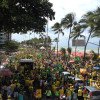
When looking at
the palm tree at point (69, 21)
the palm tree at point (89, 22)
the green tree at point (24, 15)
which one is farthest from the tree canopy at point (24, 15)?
the palm tree at point (69, 21)

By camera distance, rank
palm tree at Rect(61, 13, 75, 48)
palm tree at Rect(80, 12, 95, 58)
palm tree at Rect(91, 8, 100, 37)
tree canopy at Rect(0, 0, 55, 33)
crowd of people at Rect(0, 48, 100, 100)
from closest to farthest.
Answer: crowd of people at Rect(0, 48, 100, 100), tree canopy at Rect(0, 0, 55, 33), palm tree at Rect(91, 8, 100, 37), palm tree at Rect(80, 12, 95, 58), palm tree at Rect(61, 13, 75, 48)

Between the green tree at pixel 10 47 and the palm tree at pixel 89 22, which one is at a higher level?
the palm tree at pixel 89 22

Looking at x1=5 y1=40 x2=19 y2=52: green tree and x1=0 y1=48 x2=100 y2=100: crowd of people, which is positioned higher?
x1=5 y1=40 x2=19 y2=52: green tree

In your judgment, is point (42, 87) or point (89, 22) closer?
point (42, 87)

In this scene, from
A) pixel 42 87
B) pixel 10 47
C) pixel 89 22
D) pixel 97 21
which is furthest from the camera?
pixel 10 47

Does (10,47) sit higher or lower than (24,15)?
lower

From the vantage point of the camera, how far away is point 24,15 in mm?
41281

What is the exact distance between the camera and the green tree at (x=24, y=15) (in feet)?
134

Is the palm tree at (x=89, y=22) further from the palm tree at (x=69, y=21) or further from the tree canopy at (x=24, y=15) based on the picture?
the palm tree at (x=69, y=21)

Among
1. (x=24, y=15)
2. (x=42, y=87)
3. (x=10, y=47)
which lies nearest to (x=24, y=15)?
(x=24, y=15)

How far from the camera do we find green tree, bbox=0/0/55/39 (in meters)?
41.0

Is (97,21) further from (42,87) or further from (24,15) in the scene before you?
(42,87)

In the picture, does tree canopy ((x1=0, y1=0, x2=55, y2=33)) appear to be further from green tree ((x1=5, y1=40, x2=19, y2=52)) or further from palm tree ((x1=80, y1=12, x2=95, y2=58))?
green tree ((x1=5, y1=40, x2=19, y2=52))

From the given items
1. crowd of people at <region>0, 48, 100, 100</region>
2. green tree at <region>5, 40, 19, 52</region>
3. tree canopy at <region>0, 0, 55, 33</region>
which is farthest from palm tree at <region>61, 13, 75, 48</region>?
crowd of people at <region>0, 48, 100, 100</region>
